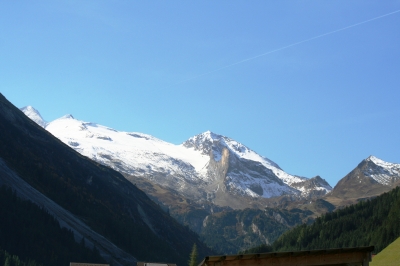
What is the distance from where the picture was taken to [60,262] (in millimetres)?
188625

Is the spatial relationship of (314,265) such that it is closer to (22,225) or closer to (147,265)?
(147,265)

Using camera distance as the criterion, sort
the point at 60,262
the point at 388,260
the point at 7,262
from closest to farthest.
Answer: the point at 388,260
the point at 7,262
the point at 60,262

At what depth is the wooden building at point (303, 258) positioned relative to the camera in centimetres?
2694

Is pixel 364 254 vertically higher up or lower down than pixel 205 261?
higher up

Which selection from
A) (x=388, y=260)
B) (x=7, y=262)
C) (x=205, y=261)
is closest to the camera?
(x=205, y=261)

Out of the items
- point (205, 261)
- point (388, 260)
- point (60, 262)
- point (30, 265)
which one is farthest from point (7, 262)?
point (205, 261)

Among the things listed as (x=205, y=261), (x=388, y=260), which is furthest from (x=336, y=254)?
(x=388, y=260)

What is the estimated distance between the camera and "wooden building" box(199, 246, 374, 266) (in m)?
26.9

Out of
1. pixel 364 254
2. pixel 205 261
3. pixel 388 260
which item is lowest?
pixel 205 261

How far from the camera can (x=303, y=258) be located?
27.6m

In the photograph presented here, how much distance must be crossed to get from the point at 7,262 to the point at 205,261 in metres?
144

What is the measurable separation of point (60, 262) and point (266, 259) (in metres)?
171

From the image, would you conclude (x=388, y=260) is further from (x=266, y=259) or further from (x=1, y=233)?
(x=1, y=233)

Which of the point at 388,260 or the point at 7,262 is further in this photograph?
the point at 7,262
